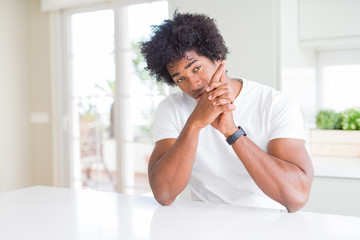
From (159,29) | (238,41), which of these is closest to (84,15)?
(238,41)

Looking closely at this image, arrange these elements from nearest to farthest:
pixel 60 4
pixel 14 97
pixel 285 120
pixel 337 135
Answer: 1. pixel 285 120
2. pixel 337 135
3. pixel 60 4
4. pixel 14 97

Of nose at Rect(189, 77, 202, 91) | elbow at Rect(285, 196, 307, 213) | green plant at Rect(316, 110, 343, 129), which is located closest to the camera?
elbow at Rect(285, 196, 307, 213)

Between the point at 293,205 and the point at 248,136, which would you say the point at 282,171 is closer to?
the point at 293,205

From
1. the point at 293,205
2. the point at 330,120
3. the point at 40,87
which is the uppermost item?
the point at 40,87

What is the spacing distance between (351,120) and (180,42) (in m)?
1.45

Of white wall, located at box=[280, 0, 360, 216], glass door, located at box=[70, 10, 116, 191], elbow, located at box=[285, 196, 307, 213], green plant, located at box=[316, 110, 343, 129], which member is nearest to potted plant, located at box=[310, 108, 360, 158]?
green plant, located at box=[316, 110, 343, 129]

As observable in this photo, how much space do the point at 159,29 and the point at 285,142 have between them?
706 millimetres

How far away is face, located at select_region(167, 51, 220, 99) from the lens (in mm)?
1473

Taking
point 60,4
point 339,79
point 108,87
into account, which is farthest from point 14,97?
point 339,79

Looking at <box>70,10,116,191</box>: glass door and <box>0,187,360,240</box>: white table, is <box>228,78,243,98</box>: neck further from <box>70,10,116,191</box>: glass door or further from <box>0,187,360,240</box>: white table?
<box>70,10,116,191</box>: glass door

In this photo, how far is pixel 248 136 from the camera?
1454 mm

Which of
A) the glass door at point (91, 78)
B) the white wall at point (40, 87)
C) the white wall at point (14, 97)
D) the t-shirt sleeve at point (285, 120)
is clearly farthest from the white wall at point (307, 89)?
the white wall at point (14, 97)

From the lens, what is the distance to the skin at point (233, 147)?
4.05 ft

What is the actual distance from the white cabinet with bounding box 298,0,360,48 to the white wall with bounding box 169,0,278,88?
223 mm
